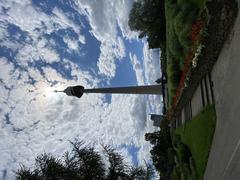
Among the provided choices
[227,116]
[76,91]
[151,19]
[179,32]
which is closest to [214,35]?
[227,116]

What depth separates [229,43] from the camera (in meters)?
15.0

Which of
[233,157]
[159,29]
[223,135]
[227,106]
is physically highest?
[159,29]

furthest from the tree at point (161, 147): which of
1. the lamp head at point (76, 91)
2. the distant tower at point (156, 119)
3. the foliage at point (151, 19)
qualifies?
the distant tower at point (156, 119)

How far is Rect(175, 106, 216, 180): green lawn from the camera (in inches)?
639

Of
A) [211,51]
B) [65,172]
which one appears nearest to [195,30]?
[211,51]

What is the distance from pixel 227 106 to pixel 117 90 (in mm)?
30784

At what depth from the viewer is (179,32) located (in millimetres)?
24922

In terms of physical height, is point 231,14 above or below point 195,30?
below

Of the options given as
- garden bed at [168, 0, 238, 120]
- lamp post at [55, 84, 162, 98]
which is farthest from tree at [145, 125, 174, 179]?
garden bed at [168, 0, 238, 120]

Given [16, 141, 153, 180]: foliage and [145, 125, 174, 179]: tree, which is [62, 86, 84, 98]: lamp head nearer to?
[145, 125, 174, 179]: tree

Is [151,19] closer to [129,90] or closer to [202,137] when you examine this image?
[129,90]

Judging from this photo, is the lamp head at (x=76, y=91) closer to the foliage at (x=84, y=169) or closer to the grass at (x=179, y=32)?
the grass at (x=179, y=32)

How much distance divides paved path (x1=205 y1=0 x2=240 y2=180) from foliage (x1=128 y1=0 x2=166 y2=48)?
3666cm

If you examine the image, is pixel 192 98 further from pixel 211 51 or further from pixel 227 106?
pixel 227 106
